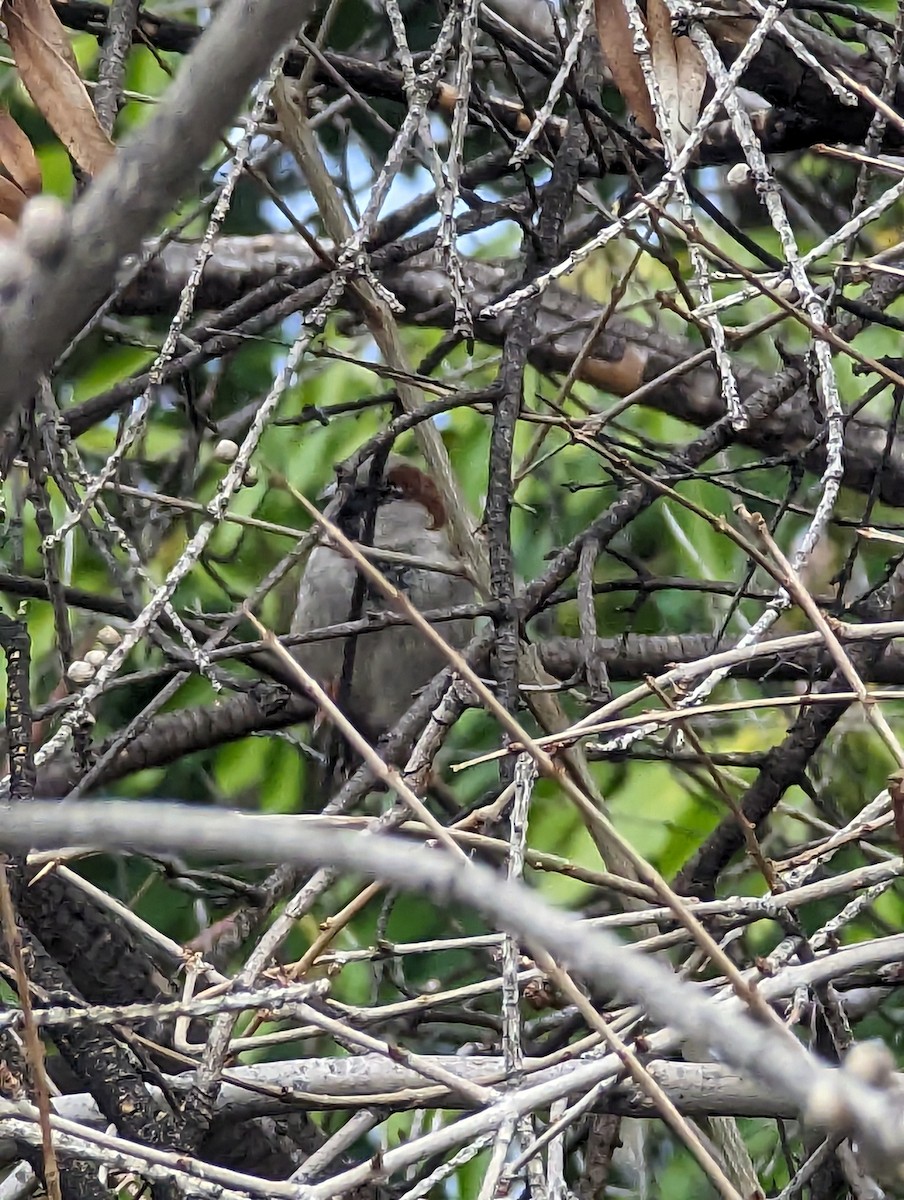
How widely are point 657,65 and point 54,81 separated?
2.11 ft

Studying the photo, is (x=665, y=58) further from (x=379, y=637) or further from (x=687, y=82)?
(x=379, y=637)

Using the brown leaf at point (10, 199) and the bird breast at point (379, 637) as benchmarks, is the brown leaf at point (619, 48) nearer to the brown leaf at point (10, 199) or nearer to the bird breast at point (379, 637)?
the brown leaf at point (10, 199)

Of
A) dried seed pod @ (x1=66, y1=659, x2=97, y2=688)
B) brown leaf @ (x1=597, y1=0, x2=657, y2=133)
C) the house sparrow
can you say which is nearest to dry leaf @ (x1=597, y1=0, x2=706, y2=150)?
brown leaf @ (x1=597, y1=0, x2=657, y2=133)

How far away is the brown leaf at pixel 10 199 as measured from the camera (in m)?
1.21

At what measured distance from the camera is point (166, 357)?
1.48 meters

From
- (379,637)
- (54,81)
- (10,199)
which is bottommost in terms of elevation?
(379,637)

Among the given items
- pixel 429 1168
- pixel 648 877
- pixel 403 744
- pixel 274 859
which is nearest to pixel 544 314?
pixel 403 744

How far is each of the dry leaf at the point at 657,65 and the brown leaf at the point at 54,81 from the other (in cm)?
55

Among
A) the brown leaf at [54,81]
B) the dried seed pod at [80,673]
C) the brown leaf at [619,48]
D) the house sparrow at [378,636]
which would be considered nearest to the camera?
the brown leaf at [54,81]

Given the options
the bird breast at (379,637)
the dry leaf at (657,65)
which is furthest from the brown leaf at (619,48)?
the bird breast at (379,637)

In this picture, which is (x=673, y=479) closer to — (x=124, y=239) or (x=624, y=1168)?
(x=124, y=239)

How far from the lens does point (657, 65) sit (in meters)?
1.54

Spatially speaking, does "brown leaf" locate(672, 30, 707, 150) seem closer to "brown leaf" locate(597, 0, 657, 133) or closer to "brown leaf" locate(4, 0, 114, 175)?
"brown leaf" locate(597, 0, 657, 133)

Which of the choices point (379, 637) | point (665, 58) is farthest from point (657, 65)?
point (379, 637)
